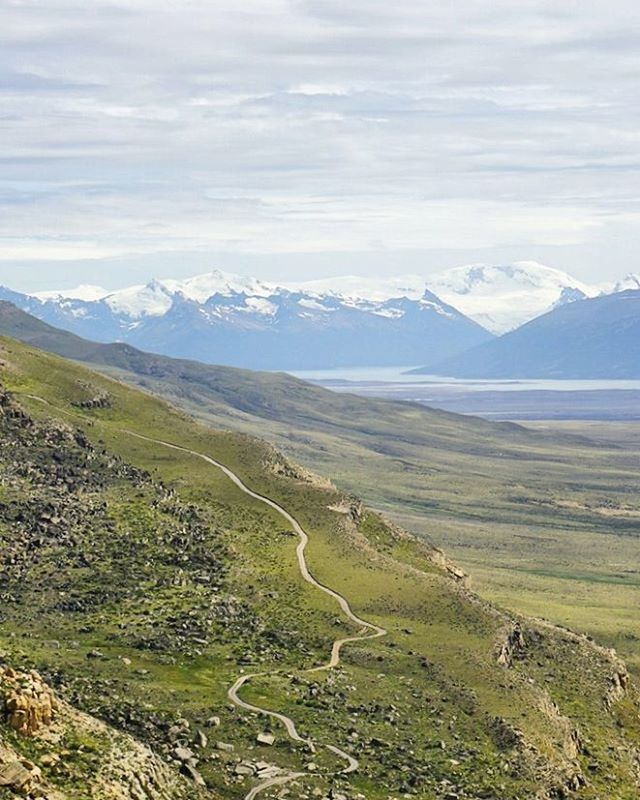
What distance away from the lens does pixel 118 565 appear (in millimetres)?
119875

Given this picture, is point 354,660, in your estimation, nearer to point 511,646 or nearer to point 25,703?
point 511,646

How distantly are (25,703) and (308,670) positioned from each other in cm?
3823

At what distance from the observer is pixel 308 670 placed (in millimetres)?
102000

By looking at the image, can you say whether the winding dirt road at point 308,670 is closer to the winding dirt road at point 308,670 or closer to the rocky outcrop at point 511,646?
the winding dirt road at point 308,670

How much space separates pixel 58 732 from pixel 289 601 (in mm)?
50843

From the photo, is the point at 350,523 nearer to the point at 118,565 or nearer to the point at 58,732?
the point at 118,565

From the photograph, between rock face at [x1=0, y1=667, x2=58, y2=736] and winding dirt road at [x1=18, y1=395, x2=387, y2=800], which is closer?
rock face at [x1=0, y1=667, x2=58, y2=736]

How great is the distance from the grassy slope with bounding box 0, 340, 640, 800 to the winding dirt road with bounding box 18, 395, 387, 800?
3.14 ft

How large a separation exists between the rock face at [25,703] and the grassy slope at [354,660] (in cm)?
1250

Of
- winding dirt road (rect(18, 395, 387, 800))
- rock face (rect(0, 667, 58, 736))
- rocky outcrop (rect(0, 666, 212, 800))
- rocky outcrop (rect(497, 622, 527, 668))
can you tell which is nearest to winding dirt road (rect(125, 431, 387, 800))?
winding dirt road (rect(18, 395, 387, 800))

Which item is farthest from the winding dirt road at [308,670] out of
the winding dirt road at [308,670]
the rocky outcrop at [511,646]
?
the rocky outcrop at [511,646]

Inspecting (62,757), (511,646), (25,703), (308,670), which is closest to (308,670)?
(308,670)

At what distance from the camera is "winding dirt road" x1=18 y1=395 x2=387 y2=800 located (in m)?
80.5

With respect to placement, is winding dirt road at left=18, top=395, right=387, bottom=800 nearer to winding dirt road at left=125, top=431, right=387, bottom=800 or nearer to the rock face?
winding dirt road at left=125, top=431, right=387, bottom=800
